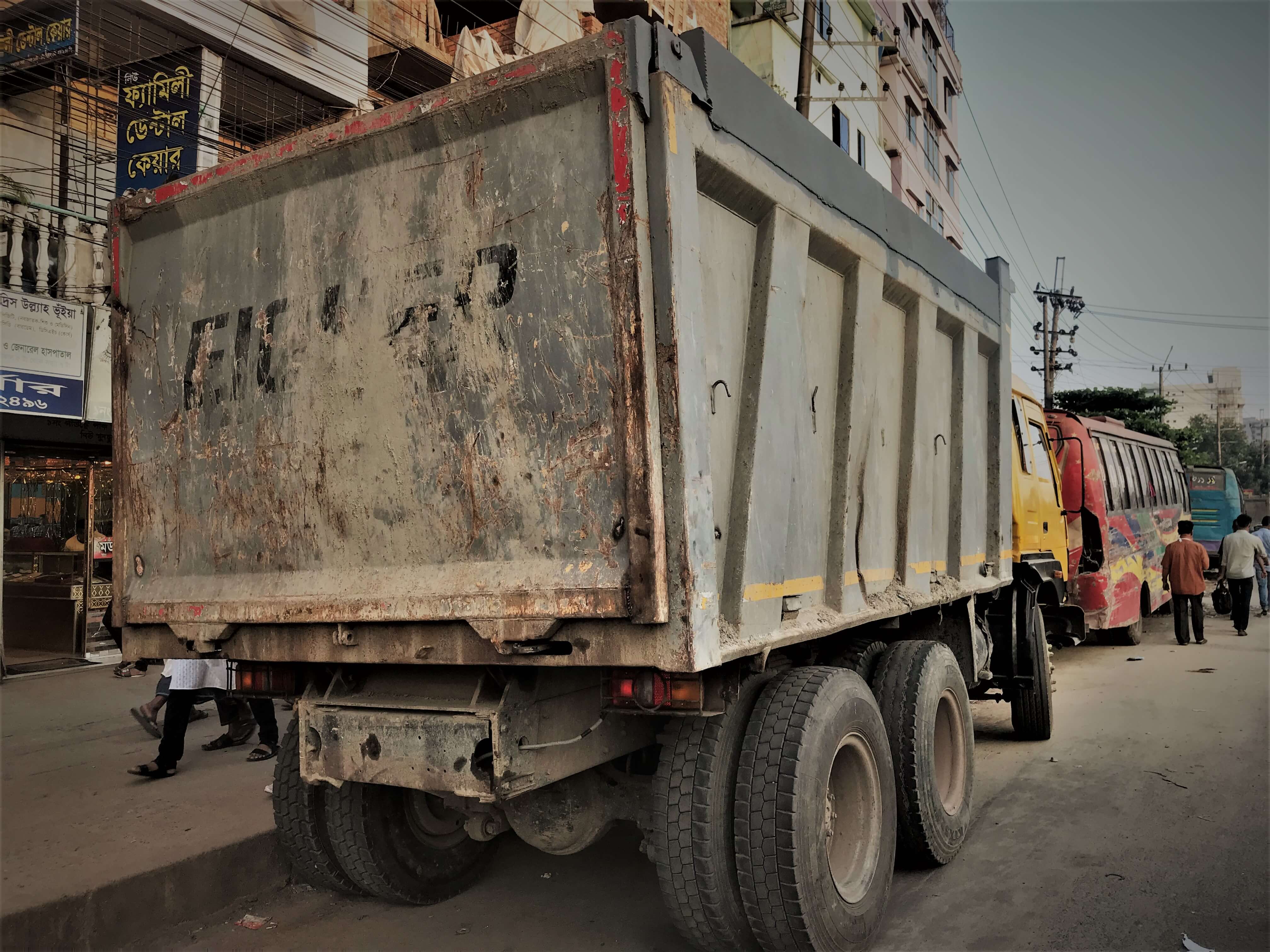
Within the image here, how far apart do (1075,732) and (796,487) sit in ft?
17.8

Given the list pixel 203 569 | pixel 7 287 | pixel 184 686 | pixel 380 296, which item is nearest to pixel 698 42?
pixel 380 296

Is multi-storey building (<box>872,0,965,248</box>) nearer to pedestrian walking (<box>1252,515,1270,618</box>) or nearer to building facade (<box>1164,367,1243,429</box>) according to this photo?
pedestrian walking (<box>1252,515,1270,618</box>)

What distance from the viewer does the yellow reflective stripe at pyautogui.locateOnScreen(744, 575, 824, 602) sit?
3078mm

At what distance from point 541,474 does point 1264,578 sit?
58.5 feet

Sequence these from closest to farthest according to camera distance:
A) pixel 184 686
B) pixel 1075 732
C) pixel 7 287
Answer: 1. pixel 184 686
2. pixel 1075 732
3. pixel 7 287

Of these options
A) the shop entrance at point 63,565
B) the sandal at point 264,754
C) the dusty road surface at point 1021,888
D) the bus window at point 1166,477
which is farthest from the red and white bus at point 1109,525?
the shop entrance at point 63,565

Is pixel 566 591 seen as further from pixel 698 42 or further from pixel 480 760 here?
pixel 698 42

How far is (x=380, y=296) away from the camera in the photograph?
3.16 metres

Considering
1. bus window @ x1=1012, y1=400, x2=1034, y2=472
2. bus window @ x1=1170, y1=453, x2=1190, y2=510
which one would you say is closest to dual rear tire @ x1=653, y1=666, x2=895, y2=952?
bus window @ x1=1012, y1=400, x2=1034, y2=472

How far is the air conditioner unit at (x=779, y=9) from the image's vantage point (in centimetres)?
2119

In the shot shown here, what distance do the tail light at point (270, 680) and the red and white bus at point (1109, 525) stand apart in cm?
869

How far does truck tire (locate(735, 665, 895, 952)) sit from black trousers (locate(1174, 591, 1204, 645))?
11.0 meters

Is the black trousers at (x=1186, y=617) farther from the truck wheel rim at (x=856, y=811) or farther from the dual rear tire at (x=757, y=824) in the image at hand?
the dual rear tire at (x=757, y=824)

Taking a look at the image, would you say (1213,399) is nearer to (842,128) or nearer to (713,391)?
(842,128)
